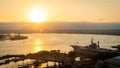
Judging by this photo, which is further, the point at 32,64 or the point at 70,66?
the point at 32,64

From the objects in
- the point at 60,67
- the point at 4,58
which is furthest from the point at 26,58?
the point at 60,67

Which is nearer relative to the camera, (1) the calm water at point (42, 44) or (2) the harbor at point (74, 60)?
(2) the harbor at point (74, 60)

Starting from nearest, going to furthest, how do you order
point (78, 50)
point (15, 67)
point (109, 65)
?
point (109, 65) < point (15, 67) < point (78, 50)

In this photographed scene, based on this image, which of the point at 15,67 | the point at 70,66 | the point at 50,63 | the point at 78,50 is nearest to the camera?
the point at 70,66

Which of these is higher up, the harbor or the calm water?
the harbor

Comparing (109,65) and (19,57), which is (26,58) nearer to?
(19,57)

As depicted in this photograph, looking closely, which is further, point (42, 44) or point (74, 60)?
point (42, 44)

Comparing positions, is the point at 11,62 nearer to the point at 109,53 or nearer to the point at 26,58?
the point at 26,58

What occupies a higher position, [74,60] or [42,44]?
[74,60]

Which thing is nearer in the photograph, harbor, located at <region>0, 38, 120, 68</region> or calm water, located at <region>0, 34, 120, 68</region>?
harbor, located at <region>0, 38, 120, 68</region>

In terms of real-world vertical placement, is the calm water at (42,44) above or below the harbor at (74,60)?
below
